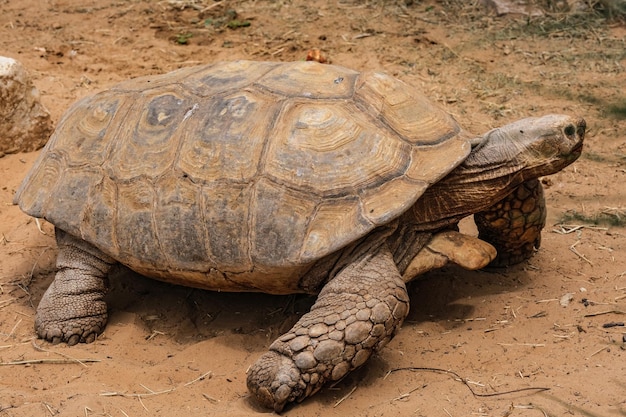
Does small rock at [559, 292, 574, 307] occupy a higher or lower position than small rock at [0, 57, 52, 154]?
lower

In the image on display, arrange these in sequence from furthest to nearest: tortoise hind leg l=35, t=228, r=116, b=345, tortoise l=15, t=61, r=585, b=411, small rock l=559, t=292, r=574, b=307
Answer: tortoise hind leg l=35, t=228, r=116, b=345 → small rock l=559, t=292, r=574, b=307 → tortoise l=15, t=61, r=585, b=411

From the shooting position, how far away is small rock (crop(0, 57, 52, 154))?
21.1 feet

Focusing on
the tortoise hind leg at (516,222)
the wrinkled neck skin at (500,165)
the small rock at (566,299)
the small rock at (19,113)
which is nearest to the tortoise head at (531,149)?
the wrinkled neck skin at (500,165)

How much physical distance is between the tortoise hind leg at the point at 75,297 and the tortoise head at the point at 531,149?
2.19 meters

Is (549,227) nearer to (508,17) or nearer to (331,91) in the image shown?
(331,91)

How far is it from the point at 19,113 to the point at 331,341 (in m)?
4.08

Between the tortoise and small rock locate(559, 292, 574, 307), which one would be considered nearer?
the tortoise

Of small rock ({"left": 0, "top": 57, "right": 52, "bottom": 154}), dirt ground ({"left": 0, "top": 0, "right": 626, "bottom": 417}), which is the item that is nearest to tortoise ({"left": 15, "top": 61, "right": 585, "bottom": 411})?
dirt ground ({"left": 0, "top": 0, "right": 626, "bottom": 417})

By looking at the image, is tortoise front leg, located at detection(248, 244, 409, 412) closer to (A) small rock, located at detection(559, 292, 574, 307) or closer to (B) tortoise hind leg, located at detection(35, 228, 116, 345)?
(A) small rock, located at detection(559, 292, 574, 307)

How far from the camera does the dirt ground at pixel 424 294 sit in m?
3.69

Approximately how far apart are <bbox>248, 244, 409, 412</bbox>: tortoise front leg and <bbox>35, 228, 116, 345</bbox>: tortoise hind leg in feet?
4.34

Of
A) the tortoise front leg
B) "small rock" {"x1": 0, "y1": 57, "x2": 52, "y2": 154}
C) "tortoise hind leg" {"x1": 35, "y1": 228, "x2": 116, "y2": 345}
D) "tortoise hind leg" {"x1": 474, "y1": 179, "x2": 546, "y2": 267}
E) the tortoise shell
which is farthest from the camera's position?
"small rock" {"x1": 0, "y1": 57, "x2": 52, "y2": 154}

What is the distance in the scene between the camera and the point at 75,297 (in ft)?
15.3

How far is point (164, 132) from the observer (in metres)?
4.47
